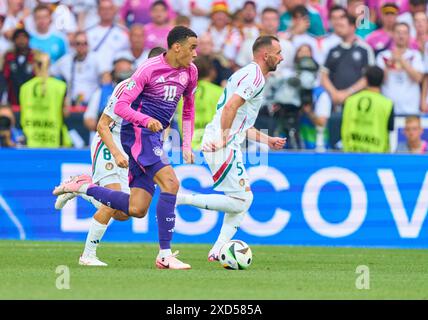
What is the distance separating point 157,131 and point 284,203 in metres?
5.20

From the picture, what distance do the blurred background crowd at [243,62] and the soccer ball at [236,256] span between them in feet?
17.5

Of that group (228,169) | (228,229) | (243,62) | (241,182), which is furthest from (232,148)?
(243,62)

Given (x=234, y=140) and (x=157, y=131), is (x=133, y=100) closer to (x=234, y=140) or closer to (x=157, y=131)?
(x=157, y=131)

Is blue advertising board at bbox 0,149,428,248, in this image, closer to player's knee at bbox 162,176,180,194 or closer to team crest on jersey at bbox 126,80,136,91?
player's knee at bbox 162,176,180,194

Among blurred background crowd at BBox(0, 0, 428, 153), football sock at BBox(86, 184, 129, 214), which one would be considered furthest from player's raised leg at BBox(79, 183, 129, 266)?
blurred background crowd at BBox(0, 0, 428, 153)

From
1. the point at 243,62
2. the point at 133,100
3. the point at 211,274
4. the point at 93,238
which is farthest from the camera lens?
the point at 243,62

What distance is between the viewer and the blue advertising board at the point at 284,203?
16.2 meters

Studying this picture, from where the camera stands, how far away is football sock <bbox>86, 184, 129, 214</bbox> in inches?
467

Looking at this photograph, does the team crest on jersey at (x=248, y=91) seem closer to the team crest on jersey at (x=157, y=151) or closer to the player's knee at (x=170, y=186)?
the team crest on jersey at (x=157, y=151)

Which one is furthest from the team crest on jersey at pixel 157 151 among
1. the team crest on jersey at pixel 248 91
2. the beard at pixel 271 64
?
the beard at pixel 271 64

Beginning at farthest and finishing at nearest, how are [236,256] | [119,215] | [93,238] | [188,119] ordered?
[119,215], [93,238], [188,119], [236,256]

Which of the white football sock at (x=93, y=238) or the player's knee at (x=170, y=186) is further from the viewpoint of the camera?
the white football sock at (x=93, y=238)

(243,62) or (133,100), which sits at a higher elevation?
(243,62)

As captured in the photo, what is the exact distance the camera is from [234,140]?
12883 millimetres
